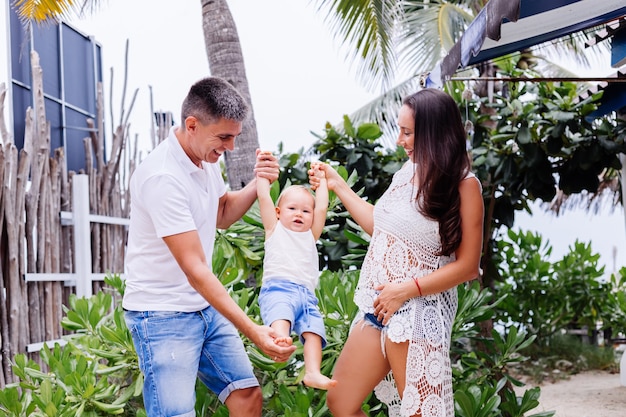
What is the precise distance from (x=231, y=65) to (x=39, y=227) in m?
2.43

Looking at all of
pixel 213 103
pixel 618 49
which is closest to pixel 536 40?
pixel 618 49

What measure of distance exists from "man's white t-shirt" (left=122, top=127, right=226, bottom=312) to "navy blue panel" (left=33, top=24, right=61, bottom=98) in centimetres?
643

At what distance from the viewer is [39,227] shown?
6.66 m

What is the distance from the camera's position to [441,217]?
106 inches

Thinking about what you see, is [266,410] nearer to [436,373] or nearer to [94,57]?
[436,373]

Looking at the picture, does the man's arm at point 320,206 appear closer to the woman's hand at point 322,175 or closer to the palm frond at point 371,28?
the woman's hand at point 322,175

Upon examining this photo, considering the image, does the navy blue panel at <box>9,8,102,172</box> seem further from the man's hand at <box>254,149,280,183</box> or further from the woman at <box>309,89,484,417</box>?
the woman at <box>309,89,484,417</box>

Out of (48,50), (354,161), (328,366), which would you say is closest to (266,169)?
(328,366)

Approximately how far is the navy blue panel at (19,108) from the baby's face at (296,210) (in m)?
5.33

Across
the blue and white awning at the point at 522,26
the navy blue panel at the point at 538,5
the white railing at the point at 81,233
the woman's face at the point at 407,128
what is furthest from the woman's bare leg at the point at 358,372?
the white railing at the point at 81,233

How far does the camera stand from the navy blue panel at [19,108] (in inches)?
303

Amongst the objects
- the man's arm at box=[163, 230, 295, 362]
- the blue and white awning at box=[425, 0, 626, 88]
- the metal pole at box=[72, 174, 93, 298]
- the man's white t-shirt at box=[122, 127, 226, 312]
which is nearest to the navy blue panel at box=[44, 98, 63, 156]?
the metal pole at box=[72, 174, 93, 298]

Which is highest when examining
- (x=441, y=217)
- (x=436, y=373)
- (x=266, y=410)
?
(x=441, y=217)

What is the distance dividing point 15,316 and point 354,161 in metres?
3.03
